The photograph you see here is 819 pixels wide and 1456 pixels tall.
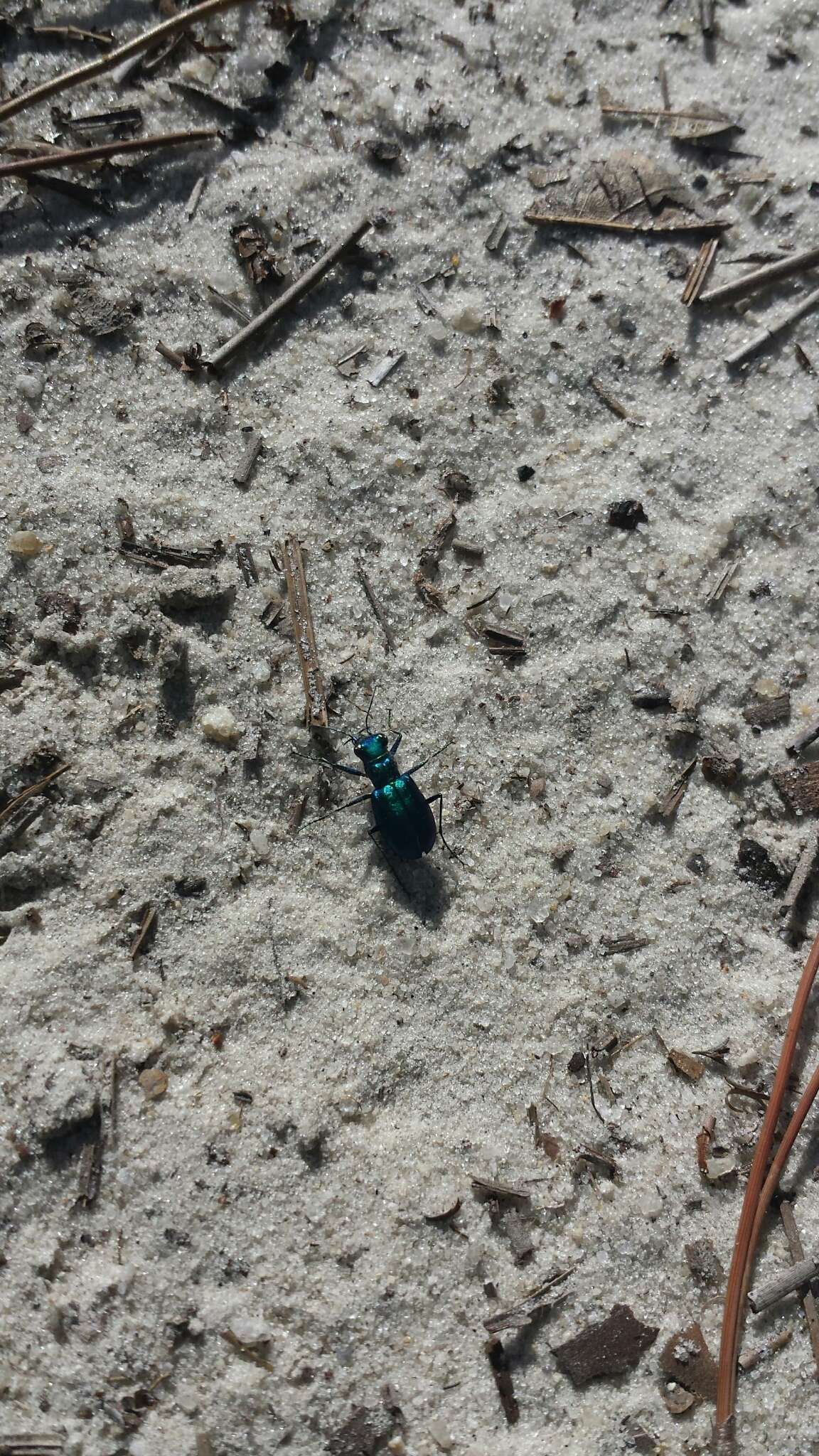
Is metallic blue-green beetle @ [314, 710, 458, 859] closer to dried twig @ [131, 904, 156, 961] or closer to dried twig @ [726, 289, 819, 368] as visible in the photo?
dried twig @ [131, 904, 156, 961]

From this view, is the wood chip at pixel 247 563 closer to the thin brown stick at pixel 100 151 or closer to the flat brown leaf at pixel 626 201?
the thin brown stick at pixel 100 151

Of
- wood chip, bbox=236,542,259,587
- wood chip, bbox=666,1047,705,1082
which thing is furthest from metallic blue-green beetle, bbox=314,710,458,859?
wood chip, bbox=666,1047,705,1082

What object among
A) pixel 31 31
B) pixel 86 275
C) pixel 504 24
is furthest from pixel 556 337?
pixel 31 31

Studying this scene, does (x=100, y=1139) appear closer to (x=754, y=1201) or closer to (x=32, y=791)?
(x=32, y=791)

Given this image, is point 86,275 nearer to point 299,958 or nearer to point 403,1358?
point 299,958

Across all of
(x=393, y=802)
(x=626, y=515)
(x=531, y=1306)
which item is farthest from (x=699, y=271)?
(x=531, y=1306)
